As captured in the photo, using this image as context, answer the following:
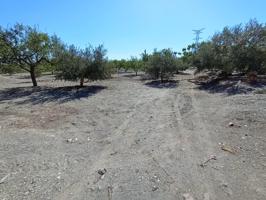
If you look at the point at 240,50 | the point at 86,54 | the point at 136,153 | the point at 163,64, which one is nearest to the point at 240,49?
the point at 240,50

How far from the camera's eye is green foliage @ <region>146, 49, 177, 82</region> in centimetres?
2542

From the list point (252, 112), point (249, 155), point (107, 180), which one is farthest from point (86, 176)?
point (252, 112)

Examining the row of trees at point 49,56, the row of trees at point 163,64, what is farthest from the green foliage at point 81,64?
the row of trees at point 163,64

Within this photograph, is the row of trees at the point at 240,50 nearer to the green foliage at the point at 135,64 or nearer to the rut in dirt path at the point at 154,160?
the rut in dirt path at the point at 154,160

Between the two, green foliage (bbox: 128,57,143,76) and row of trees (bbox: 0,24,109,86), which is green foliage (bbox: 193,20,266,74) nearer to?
row of trees (bbox: 0,24,109,86)

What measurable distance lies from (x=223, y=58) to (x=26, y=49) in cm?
1453

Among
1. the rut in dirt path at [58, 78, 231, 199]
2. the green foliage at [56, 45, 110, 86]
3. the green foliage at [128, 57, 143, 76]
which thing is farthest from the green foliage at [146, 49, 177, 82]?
the rut in dirt path at [58, 78, 231, 199]

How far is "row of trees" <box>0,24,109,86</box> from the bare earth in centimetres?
853

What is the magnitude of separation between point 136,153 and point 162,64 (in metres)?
19.7

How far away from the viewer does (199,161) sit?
5.87 m

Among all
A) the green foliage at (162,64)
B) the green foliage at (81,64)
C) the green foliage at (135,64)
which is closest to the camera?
the green foliage at (81,64)

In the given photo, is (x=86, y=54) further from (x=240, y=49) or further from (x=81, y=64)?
(x=240, y=49)

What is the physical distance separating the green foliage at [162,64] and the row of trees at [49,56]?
20.3 ft

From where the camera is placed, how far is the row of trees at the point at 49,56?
66.0 ft
